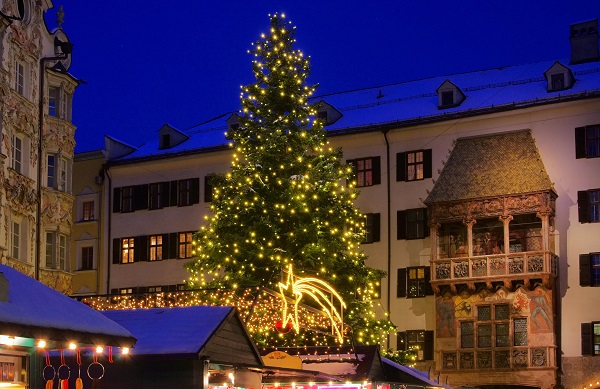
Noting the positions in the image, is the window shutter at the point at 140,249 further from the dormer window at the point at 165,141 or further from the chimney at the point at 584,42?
the chimney at the point at 584,42

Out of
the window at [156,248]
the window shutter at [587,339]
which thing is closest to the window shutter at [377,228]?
the window shutter at [587,339]

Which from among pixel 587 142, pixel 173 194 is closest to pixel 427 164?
pixel 587 142

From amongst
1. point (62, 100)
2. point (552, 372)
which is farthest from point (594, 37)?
point (62, 100)

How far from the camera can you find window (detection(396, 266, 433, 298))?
4741 cm

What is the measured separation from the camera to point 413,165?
48.6 m

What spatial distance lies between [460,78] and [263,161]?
17.9 m

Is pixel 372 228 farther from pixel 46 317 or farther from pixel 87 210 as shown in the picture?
pixel 46 317

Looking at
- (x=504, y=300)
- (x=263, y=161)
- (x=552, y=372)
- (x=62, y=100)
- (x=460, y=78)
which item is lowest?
(x=552, y=372)

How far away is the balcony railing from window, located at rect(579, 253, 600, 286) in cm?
105

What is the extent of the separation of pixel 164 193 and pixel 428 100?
13.0m

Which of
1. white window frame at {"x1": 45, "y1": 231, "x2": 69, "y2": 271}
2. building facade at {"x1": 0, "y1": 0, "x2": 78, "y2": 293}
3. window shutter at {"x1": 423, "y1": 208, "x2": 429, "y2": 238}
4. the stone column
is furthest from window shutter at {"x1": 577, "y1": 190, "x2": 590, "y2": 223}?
white window frame at {"x1": 45, "y1": 231, "x2": 69, "y2": 271}

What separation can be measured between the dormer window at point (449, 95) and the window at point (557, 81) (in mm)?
4212

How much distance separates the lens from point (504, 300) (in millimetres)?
45406

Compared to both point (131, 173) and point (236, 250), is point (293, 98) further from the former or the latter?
point (131, 173)
